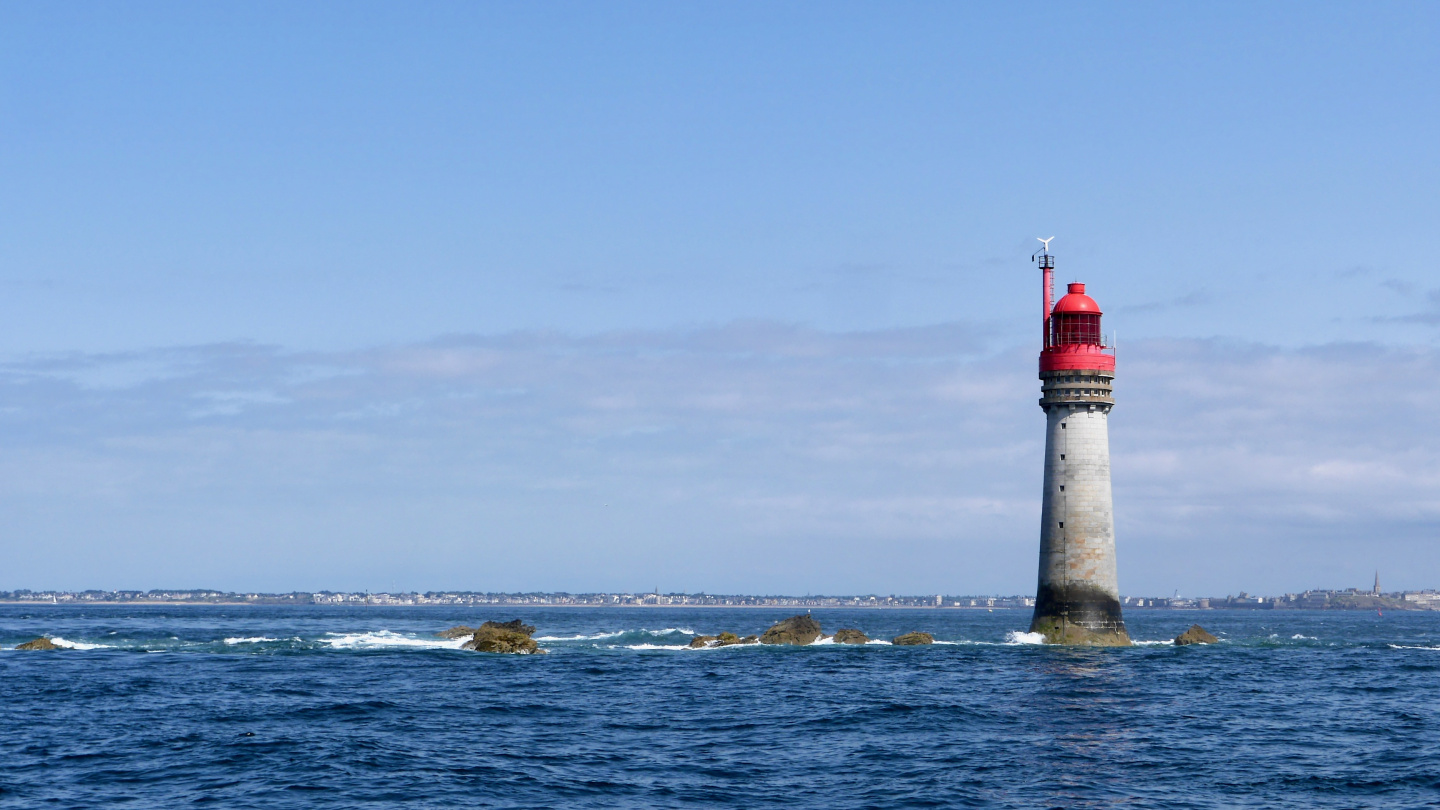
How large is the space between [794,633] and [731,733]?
47091 millimetres

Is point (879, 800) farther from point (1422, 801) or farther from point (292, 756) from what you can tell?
point (292, 756)

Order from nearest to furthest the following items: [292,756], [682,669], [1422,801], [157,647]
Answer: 1. [1422,801]
2. [292,756]
3. [682,669]
4. [157,647]

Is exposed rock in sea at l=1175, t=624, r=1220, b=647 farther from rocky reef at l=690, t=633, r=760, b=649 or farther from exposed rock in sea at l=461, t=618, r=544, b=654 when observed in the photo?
exposed rock in sea at l=461, t=618, r=544, b=654

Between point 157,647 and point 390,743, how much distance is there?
2155 inches

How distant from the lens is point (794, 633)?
3401 inches

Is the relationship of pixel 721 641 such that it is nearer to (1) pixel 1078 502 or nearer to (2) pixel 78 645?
(1) pixel 1078 502

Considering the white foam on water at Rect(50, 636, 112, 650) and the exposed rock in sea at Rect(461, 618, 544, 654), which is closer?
the exposed rock in sea at Rect(461, 618, 544, 654)

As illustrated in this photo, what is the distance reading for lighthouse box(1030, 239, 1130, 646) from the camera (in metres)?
65.4

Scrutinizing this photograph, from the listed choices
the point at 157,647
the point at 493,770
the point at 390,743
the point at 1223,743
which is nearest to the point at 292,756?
the point at 390,743

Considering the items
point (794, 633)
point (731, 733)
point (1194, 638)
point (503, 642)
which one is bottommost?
point (503, 642)

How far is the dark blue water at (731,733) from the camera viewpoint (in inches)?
1190

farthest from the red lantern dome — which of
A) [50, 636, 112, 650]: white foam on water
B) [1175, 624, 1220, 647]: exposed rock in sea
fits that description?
[50, 636, 112, 650]: white foam on water

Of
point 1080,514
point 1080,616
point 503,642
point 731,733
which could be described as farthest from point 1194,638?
point 731,733

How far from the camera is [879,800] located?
95.9 ft
